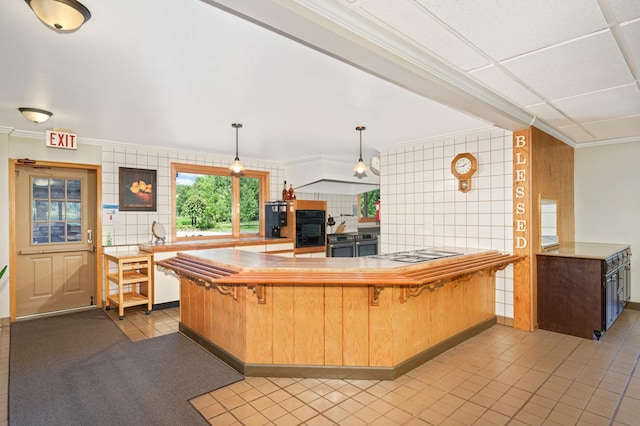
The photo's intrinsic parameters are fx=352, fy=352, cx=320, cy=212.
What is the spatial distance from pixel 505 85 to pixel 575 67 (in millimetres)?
459

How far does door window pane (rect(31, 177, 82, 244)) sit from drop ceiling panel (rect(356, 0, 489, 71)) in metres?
4.91

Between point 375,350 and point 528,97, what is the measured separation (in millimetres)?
2540

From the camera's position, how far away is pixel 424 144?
4.82m

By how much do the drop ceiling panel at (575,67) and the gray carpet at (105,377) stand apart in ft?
10.5

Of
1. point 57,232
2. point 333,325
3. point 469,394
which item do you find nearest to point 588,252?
point 469,394

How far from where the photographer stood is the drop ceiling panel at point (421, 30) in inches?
68.9

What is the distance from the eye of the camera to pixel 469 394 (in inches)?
103

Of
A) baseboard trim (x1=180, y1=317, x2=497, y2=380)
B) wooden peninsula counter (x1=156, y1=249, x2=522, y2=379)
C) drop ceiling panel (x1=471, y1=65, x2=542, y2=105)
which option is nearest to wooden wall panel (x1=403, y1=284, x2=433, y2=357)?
wooden peninsula counter (x1=156, y1=249, x2=522, y2=379)

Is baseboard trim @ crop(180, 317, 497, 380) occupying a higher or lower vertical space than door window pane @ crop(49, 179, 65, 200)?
lower

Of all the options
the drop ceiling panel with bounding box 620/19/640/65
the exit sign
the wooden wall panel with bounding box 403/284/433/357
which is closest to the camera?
the drop ceiling panel with bounding box 620/19/640/65

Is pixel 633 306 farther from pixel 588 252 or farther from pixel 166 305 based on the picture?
pixel 166 305

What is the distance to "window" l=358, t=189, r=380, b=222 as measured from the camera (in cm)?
791

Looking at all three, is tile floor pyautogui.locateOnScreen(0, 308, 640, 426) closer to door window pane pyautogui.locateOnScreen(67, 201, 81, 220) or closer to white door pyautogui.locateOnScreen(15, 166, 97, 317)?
white door pyautogui.locateOnScreen(15, 166, 97, 317)

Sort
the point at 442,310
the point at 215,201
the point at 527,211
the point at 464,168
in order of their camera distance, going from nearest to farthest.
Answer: the point at 442,310
the point at 527,211
the point at 464,168
the point at 215,201
